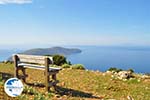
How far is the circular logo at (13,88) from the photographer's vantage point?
603cm

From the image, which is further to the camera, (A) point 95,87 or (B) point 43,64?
(A) point 95,87

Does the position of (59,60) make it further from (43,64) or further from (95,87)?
(43,64)

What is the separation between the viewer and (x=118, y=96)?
13.8m

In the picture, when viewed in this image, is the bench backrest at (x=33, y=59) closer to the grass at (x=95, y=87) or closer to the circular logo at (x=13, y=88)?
the grass at (x=95, y=87)

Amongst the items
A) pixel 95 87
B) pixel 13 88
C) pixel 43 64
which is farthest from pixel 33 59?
pixel 13 88

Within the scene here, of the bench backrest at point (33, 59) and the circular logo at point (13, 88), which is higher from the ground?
the circular logo at point (13, 88)

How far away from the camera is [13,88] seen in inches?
239

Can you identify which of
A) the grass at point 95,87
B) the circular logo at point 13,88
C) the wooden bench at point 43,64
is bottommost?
the grass at point 95,87

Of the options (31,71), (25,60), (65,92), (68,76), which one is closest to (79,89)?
(65,92)

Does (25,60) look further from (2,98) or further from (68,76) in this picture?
(2,98)

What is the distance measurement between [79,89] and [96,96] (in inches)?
59.2

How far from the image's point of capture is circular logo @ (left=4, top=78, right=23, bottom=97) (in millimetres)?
6027

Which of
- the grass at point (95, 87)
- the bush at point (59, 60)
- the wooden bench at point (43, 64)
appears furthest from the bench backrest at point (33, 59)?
the bush at point (59, 60)

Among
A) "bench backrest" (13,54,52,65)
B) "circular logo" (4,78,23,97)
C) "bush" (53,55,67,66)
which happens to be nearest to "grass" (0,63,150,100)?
"bench backrest" (13,54,52,65)
